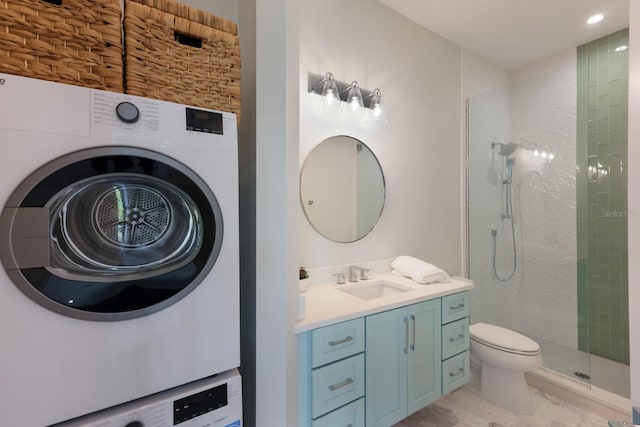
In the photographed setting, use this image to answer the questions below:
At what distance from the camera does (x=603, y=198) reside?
221 centimetres

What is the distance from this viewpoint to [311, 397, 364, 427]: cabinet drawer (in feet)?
4.06

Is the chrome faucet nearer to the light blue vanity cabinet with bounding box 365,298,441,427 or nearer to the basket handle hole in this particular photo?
the light blue vanity cabinet with bounding box 365,298,441,427

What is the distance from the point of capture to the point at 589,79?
2357mm

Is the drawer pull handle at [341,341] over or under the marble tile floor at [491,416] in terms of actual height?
over

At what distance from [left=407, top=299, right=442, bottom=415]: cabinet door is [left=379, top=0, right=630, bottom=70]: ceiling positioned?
6.97 feet

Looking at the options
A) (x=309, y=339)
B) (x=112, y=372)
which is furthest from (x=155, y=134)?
(x=309, y=339)

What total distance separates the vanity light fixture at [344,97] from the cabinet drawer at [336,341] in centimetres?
132

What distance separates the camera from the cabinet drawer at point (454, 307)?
1712 mm

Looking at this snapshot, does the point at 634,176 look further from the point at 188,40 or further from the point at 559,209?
the point at 559,209

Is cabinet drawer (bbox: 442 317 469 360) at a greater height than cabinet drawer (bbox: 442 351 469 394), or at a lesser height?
greater

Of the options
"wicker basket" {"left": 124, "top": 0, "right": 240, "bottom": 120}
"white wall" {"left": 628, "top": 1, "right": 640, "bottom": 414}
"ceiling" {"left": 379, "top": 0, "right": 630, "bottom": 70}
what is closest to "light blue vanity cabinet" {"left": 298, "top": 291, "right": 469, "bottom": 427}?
"white wall" {"left": 628, "top": 1, "right": 640, "bottom": 414}

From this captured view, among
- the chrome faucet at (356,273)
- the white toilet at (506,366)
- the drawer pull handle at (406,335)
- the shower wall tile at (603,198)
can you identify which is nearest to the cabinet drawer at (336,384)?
the drawer pull handle at (406,335)

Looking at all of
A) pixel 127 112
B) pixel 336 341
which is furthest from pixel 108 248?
pixel 336 341

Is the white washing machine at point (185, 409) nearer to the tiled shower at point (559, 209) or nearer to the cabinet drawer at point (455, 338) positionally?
the cabinet drawer at point (455, 338)
